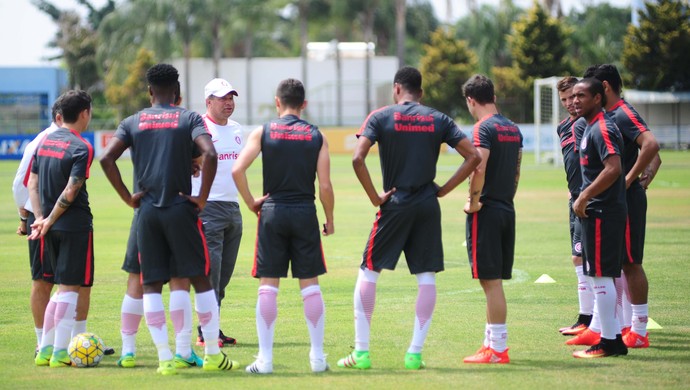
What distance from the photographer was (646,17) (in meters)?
62.0

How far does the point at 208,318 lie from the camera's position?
8.46m

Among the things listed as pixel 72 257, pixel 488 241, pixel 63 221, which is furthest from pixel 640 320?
pixel 63 221

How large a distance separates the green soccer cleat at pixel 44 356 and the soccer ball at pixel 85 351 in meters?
0.18

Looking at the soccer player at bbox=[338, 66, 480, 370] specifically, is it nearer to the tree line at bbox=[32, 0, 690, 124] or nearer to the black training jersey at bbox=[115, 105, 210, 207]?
the black training jersey at bbox=[115, 105, 210, 207]

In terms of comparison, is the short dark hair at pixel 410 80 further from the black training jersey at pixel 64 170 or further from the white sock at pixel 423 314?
the black training jersey at pixel 64 170

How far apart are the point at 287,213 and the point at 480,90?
2.00m

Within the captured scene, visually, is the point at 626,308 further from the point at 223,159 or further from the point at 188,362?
the point at 188,362

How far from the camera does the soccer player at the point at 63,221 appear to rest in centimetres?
867

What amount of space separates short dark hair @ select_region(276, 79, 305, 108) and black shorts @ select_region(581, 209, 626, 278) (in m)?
2.73

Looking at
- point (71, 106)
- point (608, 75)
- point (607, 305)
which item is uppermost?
point (608, 75)

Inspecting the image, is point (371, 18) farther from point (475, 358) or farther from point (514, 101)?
point (475, 358)

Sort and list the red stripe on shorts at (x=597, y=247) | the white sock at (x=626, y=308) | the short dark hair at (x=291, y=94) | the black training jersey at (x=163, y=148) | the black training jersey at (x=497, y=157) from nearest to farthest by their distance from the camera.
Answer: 1. the black training jersey at (x=163, y=148)
2. the short dark hair at (x=291, y=94)
3. the black training jersey at (x=497, y=157)
4. the red stripe on shorts at (x=597, y=247)
5. the white sock at (x=626, y=308)

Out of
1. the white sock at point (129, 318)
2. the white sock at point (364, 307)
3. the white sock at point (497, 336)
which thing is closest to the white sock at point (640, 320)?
the white sock at point (497, 336)

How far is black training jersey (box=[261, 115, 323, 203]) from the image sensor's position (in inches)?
328
